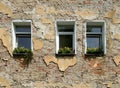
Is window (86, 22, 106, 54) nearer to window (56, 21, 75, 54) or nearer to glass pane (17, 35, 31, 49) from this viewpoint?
window (56, 21, 75, 54)

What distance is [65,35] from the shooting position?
1114 cm

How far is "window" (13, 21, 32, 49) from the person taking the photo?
11.0 metres

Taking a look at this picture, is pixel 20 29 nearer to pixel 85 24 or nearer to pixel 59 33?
pixel 59 33

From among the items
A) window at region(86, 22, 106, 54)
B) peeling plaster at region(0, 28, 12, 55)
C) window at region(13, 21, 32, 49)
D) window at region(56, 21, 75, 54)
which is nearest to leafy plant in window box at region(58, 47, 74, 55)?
window at region(56, 21, 75, 54)

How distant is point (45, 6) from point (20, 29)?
131 cm

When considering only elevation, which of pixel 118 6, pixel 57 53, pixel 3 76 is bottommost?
pixel 3 76

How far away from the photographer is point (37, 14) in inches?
428

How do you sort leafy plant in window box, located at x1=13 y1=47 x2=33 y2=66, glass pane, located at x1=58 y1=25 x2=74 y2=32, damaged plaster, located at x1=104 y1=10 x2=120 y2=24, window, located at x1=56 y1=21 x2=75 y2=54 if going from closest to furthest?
leafy plant in window box, located at x1=13 y1=47 x2=33 y2=66 → damaged plaster, located at x1=104 y1=10 x2=120 y2=24 → window, located at x1=56 y1=21 x2=75 y2=54 → glass pane, located at x1=58 y1=25 x2=74 y2=32

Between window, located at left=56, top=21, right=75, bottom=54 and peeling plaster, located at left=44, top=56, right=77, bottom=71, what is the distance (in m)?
0.46

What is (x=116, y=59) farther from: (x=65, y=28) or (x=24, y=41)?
(x=24, y=41)

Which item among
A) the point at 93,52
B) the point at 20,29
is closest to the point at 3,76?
the point at 20,29

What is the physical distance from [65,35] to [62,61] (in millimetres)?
1074

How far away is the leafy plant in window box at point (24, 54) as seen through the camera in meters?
10.7

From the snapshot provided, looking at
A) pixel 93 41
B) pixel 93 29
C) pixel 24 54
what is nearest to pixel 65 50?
pixel 93 41
